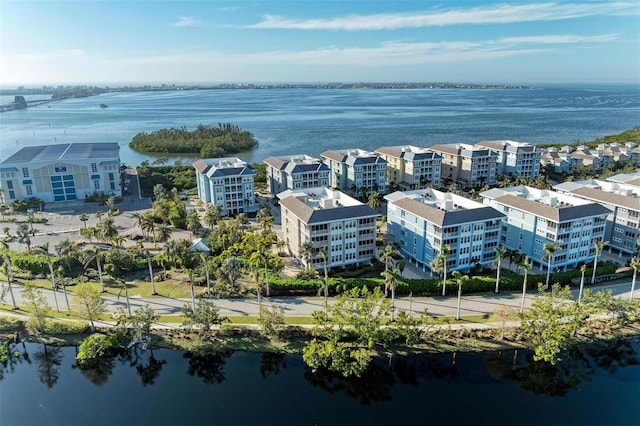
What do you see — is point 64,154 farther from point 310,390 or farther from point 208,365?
point 310,390

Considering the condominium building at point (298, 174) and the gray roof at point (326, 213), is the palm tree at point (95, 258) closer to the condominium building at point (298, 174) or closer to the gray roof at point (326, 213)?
the gray roof at point (326, 213)

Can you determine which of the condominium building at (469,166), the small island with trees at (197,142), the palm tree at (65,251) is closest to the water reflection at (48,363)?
the palm tree at (65,251)

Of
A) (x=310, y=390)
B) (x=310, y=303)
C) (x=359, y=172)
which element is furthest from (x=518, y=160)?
(x=310, y=390)

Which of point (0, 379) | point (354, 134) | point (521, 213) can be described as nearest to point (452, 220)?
point (521, 213)

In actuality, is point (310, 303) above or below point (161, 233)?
below

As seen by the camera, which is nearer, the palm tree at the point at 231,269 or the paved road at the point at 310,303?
the paved road at the point at 310,303

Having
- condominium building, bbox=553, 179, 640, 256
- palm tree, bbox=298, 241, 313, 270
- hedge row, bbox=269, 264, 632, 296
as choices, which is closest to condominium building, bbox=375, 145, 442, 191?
condominium building, bbox=553, 179, 640, 256
